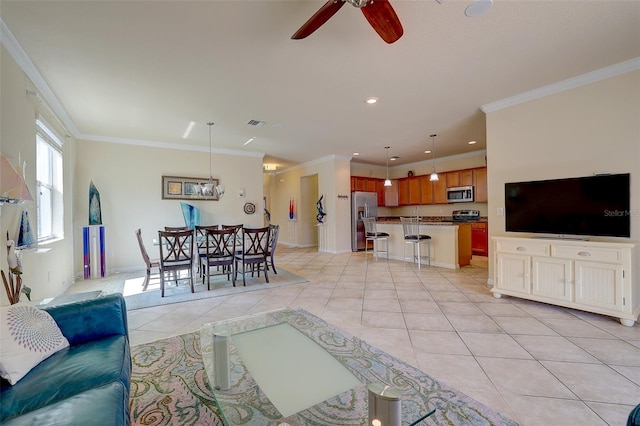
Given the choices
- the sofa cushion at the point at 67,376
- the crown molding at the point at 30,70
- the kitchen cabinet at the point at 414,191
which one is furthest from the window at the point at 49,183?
the kitchen cabinet at the point at 414,191

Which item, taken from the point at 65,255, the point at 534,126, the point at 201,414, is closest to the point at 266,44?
A: the point at 201,414

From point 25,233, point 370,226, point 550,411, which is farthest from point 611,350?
point 25,233

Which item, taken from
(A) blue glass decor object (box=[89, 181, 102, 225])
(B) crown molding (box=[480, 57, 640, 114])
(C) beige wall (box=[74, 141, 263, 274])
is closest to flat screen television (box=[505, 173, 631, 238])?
(B) crown molding (box=[480, 57, 640, 114])

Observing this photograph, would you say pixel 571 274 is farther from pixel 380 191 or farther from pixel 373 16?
pixel 380 191

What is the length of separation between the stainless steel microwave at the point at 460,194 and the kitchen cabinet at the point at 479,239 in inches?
29.4

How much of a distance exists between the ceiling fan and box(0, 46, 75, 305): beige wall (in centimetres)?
262

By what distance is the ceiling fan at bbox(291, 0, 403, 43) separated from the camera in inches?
65.1

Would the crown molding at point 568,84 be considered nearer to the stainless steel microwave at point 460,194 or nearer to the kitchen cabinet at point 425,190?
the stainless steel microwave at point 460,194

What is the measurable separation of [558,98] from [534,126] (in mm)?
376

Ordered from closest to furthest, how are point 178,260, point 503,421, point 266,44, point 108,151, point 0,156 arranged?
point 503,421 < point 0,156 < point 266,44 < point 178,260 < point 108,151

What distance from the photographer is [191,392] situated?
182 cm

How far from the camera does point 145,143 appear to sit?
5.77 m

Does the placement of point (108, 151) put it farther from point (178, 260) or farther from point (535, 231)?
point (535, 231)

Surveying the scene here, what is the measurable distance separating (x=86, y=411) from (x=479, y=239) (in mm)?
7582
